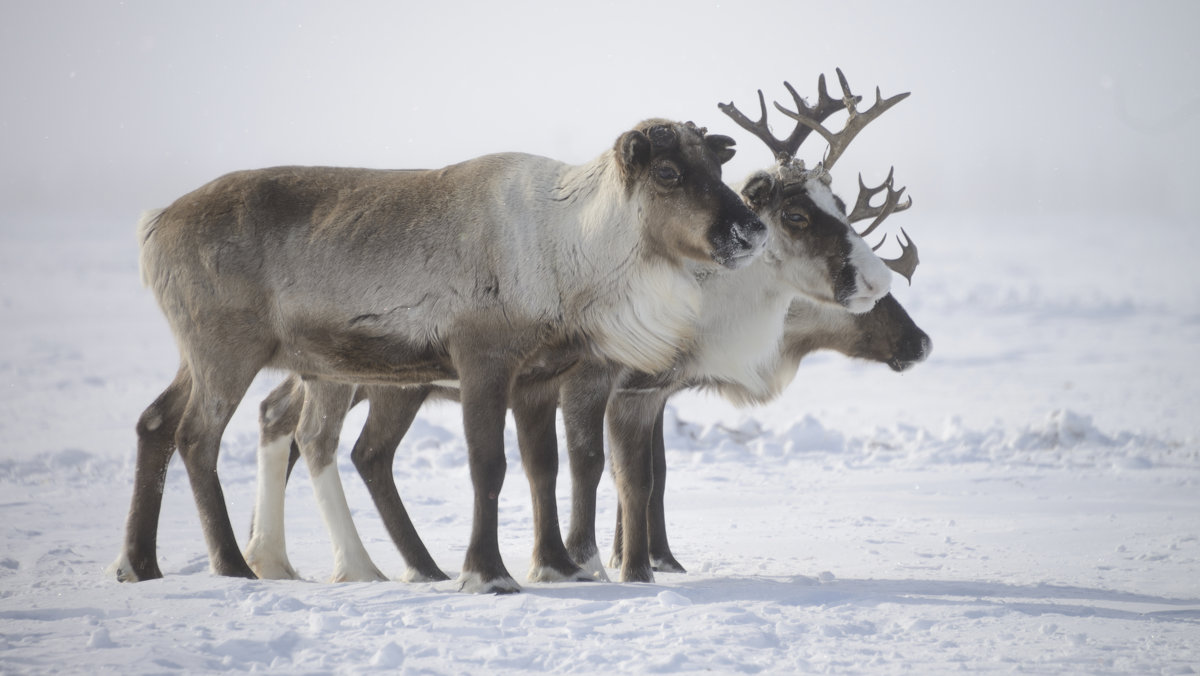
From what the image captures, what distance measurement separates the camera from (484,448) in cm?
571

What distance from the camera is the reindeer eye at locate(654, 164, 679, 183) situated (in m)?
5.97

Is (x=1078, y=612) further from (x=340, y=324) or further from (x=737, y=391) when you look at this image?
(x=340, y=324)

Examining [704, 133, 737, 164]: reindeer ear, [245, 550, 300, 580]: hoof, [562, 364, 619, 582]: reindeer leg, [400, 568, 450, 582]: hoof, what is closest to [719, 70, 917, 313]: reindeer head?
[704, 133, 737, 164]: reindeer ear

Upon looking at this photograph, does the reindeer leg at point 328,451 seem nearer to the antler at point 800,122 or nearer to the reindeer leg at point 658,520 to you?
the reindeer leg at point 658,520

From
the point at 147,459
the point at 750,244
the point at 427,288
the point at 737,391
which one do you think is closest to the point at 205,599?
the point at 147,459

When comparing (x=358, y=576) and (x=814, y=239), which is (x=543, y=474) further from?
(x=814, y=239)

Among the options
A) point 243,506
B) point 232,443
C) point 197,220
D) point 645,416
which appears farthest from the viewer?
point 232,443

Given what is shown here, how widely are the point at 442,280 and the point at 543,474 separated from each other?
123 centimetres

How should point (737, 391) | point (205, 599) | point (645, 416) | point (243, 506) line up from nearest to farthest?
point (205, 599) → point (645, 416) → point (737, 391) → point (243, 506)

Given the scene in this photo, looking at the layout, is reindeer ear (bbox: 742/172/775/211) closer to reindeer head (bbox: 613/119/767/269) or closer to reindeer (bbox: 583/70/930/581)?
reindeer (bbox: 583/70/930/581)

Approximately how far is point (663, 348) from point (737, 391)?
1895mm

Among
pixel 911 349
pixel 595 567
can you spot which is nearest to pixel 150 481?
pixel 595 567

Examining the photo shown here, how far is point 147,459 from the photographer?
634cm

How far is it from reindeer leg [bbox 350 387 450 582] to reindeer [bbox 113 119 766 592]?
892 mm
